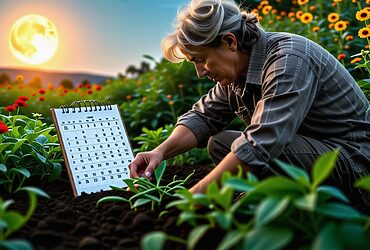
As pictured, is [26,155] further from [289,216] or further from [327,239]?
[327,239]

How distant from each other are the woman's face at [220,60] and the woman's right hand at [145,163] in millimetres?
514

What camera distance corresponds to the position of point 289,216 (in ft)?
6.03

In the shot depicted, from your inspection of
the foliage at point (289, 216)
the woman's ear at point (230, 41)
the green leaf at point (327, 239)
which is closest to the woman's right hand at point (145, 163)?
the woman's ear at point (230, 41)

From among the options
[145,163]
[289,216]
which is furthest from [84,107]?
[289,216]

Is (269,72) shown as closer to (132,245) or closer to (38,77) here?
(132,245)

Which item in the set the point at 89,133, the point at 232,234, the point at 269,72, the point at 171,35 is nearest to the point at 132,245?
the point at 232,234

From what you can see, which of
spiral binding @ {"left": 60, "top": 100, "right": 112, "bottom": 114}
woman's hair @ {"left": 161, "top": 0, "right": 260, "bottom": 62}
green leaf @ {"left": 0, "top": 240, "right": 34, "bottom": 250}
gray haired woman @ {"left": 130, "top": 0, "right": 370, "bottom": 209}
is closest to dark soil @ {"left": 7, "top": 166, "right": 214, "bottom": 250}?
green leaf @ {"left": 0, "top": 240, "right": 34, "bottom": 250}

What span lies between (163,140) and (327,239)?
3.03 meters

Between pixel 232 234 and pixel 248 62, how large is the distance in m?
1.25

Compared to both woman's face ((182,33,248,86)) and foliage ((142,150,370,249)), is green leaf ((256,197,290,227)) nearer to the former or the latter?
foliage ((142,150,370,249))

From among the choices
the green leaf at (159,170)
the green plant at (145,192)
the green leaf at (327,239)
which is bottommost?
the green leaf at (327,239)

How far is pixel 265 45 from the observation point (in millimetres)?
2773

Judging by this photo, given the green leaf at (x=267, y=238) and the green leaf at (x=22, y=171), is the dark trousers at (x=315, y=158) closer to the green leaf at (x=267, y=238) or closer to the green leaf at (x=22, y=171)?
the green leaf at (x=267, y=238)

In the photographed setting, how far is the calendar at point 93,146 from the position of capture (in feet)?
10.4
